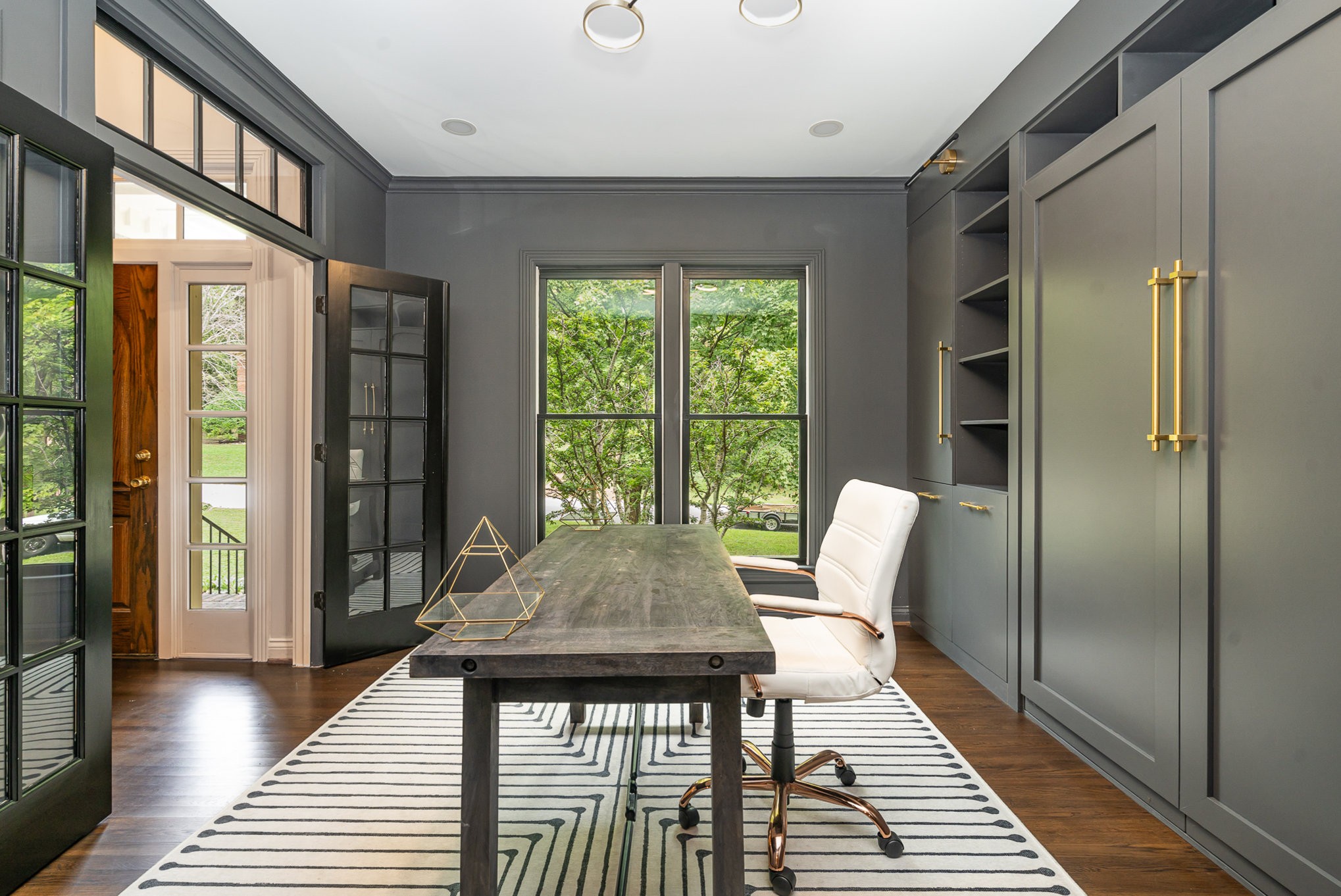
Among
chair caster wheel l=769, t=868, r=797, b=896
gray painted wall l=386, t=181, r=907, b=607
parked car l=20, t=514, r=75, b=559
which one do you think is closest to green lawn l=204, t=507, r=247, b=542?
gray painted wall l=386, t=181, r=907, b=607

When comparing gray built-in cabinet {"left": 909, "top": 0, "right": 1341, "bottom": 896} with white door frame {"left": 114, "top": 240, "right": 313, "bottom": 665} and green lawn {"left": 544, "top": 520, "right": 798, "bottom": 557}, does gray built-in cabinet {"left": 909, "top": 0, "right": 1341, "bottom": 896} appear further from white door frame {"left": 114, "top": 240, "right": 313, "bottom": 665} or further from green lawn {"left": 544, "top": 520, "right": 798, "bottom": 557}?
white door frame {"left": 114, "top": 240, "right": 313, "bottom": 665}

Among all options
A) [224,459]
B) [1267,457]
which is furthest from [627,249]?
[1267,457]

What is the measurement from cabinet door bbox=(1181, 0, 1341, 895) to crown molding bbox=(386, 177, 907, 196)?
2.31 meters

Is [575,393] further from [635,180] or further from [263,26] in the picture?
[263,26]

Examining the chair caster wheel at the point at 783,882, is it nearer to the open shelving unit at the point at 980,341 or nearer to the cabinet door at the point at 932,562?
the cabinet door at the point at 932,562

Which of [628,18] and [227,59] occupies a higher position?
[227,59]

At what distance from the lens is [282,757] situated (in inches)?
95.6

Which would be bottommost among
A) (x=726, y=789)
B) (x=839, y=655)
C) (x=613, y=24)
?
(x=726, y=789)

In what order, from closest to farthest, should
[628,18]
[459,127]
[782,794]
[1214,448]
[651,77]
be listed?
1. [1214,448]
2. [782,794]
3. [628,18]
4. [651,77]
5. [459,127]

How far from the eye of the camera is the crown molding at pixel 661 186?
4066mm

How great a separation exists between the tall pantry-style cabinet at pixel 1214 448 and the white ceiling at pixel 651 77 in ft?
2.49

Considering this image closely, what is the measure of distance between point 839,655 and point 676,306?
2.68 meters

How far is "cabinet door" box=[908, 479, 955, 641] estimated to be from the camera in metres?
3.53

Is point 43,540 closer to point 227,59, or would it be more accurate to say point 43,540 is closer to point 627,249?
point 227,59
